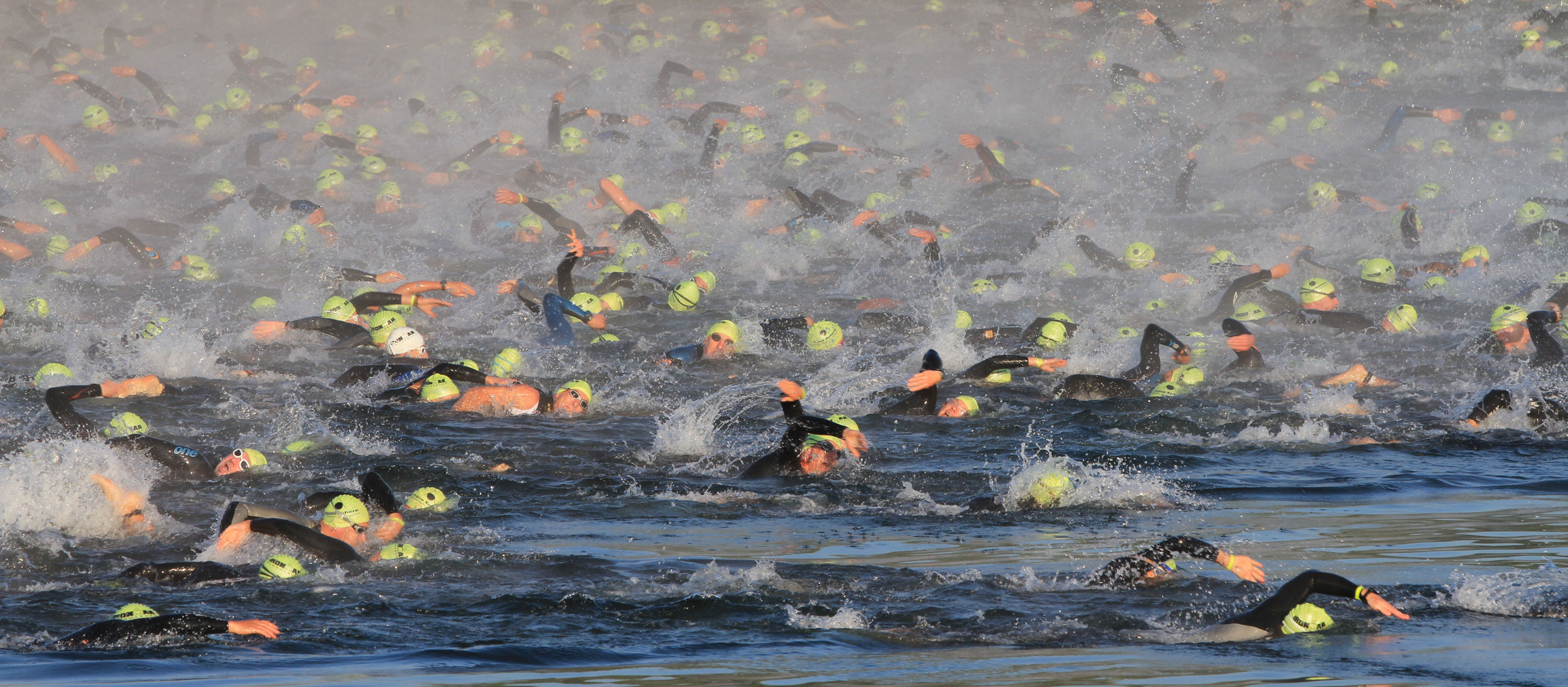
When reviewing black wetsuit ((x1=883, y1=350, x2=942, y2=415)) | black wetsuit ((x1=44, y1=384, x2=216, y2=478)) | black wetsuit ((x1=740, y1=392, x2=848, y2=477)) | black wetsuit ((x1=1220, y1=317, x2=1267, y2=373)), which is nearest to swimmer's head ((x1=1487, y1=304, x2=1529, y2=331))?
black wetsuit ((x1=1220, y1=317, x2=1267, y2=373))

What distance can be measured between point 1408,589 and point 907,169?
17006 millimetres

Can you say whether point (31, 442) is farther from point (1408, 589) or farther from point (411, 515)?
point (1408, 589)

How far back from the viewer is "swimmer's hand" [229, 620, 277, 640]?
19.6 feet

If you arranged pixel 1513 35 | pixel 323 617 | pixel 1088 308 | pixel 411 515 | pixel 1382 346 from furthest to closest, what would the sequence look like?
pixel 1513 35 < pixel 1088 308 < pixel 1382 346 < pixel 411 515 < pixel 323 617

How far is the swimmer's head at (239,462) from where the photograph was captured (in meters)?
9.29

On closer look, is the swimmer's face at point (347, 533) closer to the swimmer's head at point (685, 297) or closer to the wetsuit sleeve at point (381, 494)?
the wetsuit sleeve at point (381, 494)

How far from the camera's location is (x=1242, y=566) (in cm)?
617

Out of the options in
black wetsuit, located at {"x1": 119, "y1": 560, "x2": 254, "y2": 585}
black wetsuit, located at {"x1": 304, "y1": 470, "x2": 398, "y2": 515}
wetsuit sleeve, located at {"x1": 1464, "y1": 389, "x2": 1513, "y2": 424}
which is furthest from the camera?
wetsuit sleeve, located at {"x1": 1464, "y1": 389, "x2": 1513, "y2": 424}

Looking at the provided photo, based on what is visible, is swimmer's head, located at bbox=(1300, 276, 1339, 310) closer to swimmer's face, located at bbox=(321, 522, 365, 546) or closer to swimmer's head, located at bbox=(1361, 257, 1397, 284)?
swimmer's head, located at bbox=(1361, 257, 1397, 284)

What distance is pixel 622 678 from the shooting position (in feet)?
17.9

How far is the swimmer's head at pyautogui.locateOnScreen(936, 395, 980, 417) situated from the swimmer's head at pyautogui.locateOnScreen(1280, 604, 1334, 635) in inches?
212

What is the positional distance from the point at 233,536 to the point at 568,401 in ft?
14.3

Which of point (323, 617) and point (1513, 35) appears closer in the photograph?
point (323, 617)

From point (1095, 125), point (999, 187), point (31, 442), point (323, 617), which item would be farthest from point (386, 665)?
point (1095, 125)
